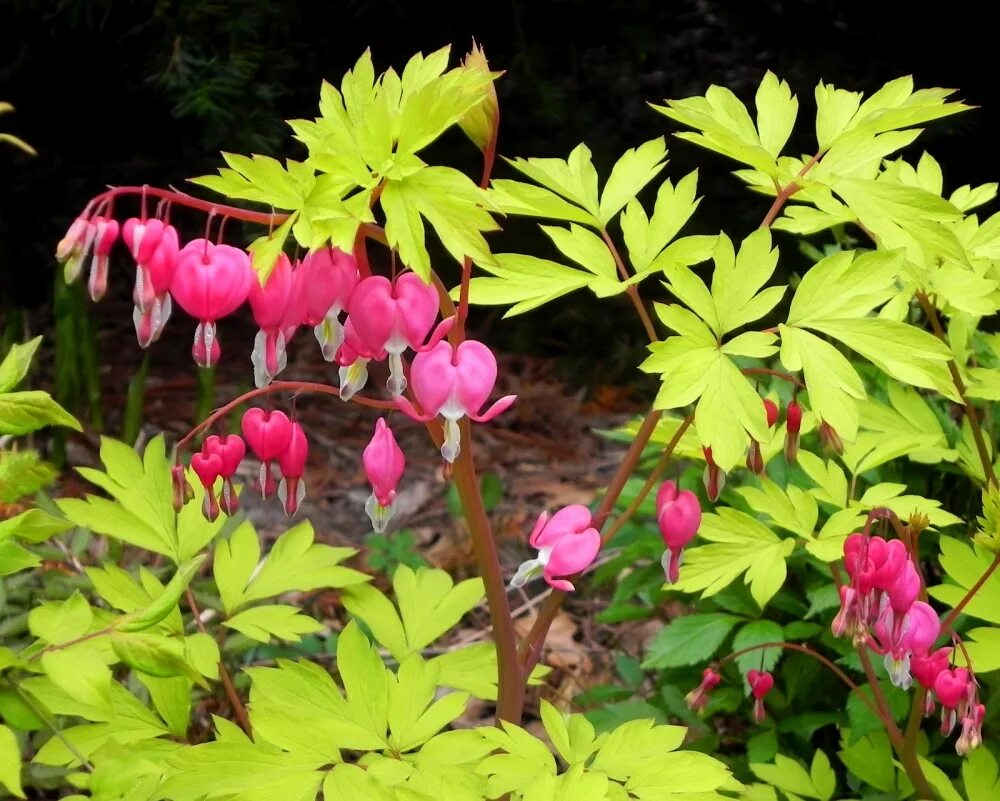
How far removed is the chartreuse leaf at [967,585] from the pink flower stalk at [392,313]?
84cm

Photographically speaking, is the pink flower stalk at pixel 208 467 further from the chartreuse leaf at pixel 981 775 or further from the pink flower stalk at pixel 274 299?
the chartreuse leaf at pixel 981 775

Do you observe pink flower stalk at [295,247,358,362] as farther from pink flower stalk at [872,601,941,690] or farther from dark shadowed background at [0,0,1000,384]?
dark shadowed background at [0,0,1000,384]

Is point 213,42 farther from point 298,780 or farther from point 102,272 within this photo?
point 298,780

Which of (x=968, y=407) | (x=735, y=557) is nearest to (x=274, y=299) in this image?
(x=735, y=557)

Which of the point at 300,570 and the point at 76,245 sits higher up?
the point at 76,245

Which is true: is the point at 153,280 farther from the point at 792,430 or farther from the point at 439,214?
the point at 792,430

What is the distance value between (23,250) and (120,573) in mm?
2745

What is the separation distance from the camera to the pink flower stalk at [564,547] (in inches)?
45.8

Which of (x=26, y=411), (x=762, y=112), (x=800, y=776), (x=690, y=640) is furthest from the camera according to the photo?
(x=690, y=640)

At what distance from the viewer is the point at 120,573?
1536 millimetres

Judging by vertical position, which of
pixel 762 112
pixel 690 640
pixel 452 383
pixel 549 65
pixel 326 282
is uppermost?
pixel 549 65

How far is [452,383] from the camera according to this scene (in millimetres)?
1084

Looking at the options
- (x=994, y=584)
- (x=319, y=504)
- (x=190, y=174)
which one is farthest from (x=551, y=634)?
(x=190, y=174)

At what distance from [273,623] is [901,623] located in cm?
87
